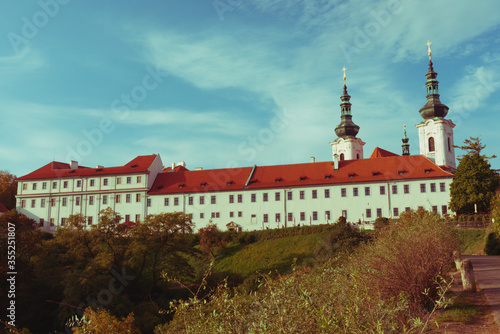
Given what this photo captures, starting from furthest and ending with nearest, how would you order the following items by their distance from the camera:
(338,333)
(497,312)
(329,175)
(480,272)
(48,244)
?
(329,175) < (48,244) < (480,272) < (497,312) < (338,333)

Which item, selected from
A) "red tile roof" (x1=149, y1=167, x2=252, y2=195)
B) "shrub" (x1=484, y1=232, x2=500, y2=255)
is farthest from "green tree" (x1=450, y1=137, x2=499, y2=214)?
"red tile roof" (x1=149, y1=167, x2=252, y2=195)

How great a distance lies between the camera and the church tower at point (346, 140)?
70125mm

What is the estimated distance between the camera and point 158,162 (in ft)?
209

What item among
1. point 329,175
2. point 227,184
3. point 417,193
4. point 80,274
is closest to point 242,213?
point 227,184

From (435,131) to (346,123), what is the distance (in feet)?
46.6

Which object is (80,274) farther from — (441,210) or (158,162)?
(441,210)

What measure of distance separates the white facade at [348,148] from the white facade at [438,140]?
9.95 meters

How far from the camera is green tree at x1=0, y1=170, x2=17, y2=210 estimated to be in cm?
7238

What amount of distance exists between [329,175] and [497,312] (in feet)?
142

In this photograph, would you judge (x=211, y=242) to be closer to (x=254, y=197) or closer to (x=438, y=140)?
(x=254, y=197)

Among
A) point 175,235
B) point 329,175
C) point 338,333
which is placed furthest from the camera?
point 329,175

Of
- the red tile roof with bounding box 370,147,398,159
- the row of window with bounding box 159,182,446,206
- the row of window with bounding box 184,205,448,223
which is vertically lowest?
the row of window with bounding box 184,205,448,223

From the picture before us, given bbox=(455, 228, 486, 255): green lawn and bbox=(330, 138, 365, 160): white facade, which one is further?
bbox=(330, 138, 365, 160): white facade

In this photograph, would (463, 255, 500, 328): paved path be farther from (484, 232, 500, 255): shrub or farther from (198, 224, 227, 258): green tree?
(198, 224, 227, 258): green tree
